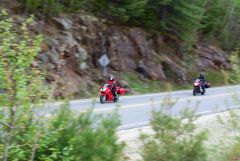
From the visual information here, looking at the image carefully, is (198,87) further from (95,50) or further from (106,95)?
(106,95)

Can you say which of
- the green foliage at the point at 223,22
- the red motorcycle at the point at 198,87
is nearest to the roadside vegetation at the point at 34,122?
the red motorcycle at the point at 198,87

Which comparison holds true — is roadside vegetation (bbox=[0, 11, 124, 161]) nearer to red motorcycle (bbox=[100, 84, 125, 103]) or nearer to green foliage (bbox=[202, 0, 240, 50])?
red motorcycle (bbox=[100, 84, 125, 103])

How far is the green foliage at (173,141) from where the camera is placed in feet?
23.3

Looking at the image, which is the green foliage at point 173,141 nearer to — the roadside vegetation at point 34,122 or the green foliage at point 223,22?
the roadside vegetation at point 34,122

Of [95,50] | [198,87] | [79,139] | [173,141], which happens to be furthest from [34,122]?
[95,50]

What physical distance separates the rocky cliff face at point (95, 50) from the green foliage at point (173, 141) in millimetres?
15486

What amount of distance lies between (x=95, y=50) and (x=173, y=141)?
24.8 m

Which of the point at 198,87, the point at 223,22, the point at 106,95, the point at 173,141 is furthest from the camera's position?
the point at 223,22

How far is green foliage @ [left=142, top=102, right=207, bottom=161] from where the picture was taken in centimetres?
709

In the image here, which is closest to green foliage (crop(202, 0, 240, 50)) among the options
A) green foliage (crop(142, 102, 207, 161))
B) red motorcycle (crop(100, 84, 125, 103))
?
red motorcycle (crop(100, 84, 125, 103))

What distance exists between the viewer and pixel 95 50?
31.6m

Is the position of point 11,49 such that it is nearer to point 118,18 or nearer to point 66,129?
point 66,129

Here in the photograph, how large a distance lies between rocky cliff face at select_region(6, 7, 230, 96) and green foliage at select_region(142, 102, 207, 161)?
1549cm

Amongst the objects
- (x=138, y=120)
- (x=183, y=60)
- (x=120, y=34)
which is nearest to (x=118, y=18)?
(x=120, y=34)
